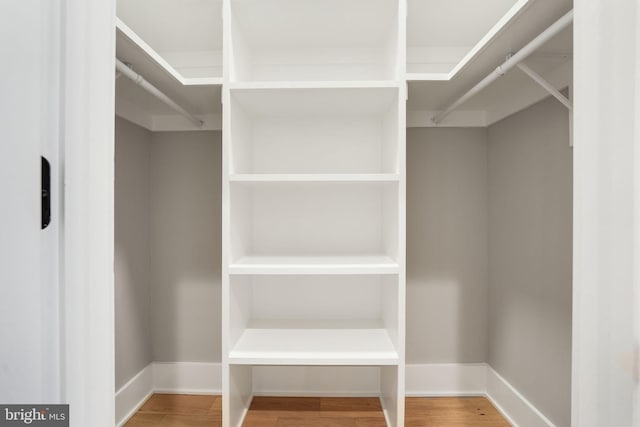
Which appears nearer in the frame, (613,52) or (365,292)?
(613,52)

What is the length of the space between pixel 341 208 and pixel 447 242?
59 centimetres

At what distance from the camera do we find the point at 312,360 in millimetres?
1367

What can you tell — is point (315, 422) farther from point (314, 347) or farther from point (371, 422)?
point (314, 347)

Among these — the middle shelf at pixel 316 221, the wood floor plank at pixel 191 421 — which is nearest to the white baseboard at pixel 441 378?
the middle shelf at pixel 316 221

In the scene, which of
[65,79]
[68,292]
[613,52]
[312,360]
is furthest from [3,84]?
[312,360]

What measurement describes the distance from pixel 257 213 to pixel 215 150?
0.42 m

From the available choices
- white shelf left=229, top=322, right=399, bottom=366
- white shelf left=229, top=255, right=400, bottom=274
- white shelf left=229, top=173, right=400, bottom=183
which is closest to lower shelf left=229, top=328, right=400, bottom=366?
white shelf left=229, top=322, right=399, bottom=366

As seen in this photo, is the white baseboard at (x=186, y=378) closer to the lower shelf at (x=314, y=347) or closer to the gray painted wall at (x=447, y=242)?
the lower shelf at (x=314, y=347)

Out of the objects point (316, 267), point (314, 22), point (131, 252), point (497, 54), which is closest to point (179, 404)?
point (131, 252)

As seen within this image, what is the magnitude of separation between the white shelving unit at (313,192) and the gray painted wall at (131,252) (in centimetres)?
57

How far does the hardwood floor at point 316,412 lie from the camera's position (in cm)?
166

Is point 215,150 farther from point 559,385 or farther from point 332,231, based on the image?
point 559,385

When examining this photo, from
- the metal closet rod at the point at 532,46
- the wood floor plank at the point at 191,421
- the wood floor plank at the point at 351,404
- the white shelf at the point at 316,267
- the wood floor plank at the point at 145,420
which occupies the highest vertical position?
the metal closet rod at the point at 532,46

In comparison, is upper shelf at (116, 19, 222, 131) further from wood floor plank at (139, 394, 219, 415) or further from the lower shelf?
wood floor plank at (139, 394, 219, 415)
